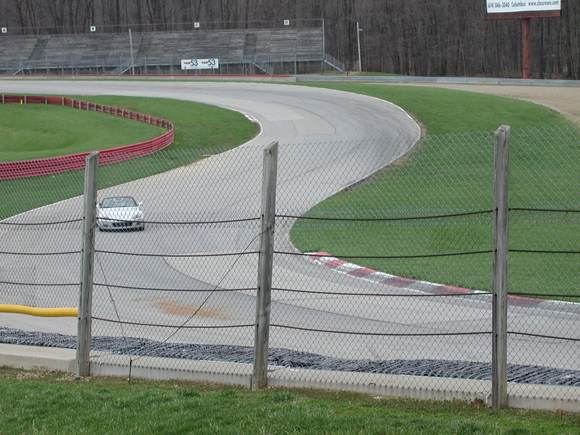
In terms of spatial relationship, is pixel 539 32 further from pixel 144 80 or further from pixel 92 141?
pixel 92 141

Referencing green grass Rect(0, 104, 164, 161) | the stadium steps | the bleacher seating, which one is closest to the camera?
green grass Rect(0, 104, 164, 161)

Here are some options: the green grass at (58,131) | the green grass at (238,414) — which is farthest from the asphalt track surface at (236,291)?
the green grass at (58,131)

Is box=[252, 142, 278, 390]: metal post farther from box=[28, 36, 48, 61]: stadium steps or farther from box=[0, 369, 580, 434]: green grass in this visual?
box=[28, 36, 48, 61]: stadium steps

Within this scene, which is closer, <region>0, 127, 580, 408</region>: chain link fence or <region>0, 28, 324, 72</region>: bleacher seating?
<region>0, 127, 580, 408</region>: chain link fence

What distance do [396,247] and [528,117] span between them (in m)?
29.5

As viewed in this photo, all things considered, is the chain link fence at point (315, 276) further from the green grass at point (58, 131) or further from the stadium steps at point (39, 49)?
the stadium steps at point (39, 49)

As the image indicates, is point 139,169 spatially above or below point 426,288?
above

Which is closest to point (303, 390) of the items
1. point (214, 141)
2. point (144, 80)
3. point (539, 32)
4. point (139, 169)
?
point (139, 169)

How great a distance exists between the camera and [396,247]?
18.3m

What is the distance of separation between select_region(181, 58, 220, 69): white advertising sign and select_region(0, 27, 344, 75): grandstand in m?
2.32

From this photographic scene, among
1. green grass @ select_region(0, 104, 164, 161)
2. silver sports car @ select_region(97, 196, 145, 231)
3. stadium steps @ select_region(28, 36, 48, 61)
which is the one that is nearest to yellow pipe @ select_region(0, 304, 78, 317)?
silver sports car @ select_region(97, 196, 145, 231)

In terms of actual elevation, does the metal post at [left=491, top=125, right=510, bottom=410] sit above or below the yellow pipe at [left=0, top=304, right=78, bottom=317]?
above

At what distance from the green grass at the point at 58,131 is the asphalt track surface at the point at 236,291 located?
80.8 ft

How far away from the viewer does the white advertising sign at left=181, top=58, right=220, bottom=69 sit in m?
85.3
